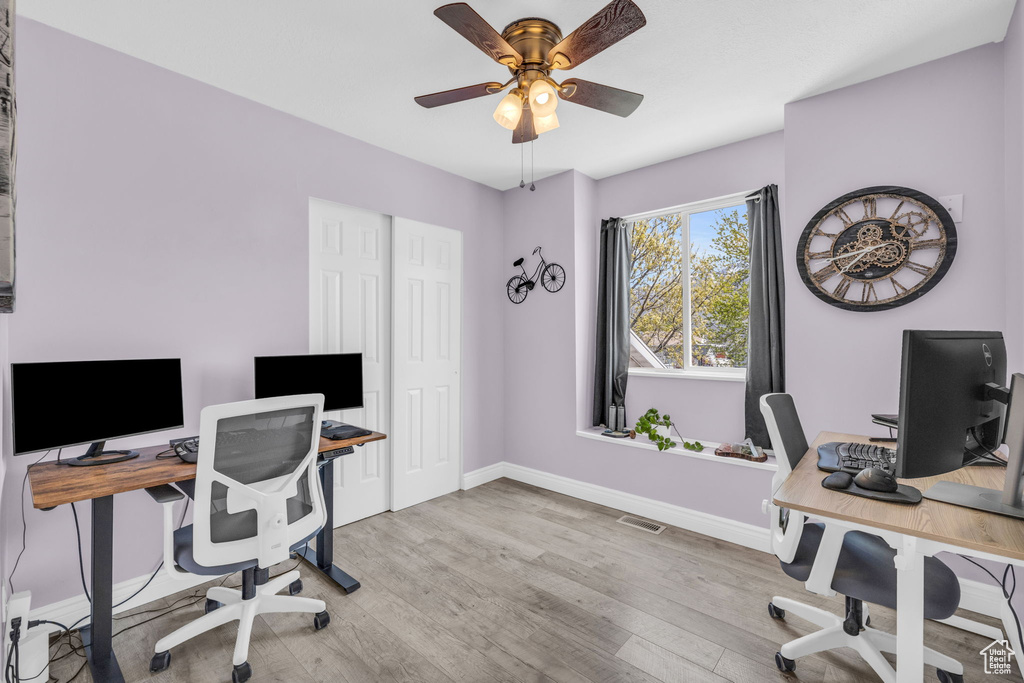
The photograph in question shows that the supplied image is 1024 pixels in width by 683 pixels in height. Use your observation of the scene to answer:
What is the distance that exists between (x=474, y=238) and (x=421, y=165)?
0.74 m

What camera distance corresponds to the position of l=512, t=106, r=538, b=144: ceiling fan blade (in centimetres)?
207

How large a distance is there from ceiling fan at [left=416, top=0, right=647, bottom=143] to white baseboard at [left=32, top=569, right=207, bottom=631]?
7.67 feet

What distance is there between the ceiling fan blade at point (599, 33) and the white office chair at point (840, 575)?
1.47m

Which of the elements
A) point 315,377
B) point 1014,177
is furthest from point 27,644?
point 1014,177

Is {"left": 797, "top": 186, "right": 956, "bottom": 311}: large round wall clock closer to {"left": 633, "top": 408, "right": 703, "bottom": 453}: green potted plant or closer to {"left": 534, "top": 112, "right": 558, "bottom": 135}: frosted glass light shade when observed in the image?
{"left": 633, "top": 408, "right": 703, "bottom": 453}: green potted plant

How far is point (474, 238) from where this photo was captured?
4.03 m

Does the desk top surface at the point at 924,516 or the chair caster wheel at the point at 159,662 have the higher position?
the desk top surface at the point at 924,516

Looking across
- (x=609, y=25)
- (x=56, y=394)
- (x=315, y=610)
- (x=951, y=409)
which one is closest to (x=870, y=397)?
(x=951, y=409)

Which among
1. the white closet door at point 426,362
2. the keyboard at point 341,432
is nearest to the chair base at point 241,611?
the keyboard at point 341,432

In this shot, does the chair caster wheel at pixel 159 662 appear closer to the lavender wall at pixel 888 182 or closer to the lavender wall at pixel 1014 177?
the lavender wall at pixel 888 182

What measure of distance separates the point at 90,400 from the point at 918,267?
12.8ft

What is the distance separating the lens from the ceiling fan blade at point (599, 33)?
1.48 meters

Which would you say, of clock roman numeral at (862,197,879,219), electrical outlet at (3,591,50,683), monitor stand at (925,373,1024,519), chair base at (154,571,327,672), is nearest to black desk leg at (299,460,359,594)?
chair base at (154,571,327,672)

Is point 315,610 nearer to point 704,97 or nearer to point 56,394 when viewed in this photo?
point 56,394
